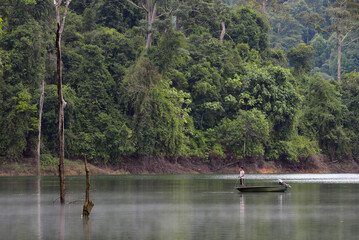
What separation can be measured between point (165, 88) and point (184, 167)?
34.1ft

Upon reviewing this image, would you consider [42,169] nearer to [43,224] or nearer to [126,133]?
[126,133]

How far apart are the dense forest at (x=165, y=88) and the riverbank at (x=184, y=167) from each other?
0.95 m

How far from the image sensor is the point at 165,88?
7831cm

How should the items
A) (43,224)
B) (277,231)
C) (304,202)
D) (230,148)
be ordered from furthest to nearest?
(230,148) → (304,202) → (43,224) → (277,231)

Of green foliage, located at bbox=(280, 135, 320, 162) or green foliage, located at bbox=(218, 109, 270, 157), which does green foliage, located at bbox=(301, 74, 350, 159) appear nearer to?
green foliage, located at bbox=(280, 135, 320, 162)

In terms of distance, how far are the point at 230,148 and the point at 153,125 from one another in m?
13.4

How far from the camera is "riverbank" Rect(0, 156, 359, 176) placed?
6844 cm

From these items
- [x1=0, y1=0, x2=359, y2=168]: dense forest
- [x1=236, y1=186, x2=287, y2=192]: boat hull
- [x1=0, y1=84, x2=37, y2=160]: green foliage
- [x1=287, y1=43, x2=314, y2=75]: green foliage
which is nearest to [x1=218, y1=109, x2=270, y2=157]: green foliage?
[x1=0, y1=0, x2=359, y2=168]: dense forest

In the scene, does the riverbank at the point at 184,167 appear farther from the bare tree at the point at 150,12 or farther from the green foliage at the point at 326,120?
the bare tree at the point at 150,12

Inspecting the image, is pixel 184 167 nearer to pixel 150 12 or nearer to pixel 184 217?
pixel 150 12

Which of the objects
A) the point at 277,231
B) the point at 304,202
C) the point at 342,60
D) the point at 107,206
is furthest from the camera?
the point at 342,60

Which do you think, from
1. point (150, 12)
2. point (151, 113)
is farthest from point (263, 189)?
point (150, 12)

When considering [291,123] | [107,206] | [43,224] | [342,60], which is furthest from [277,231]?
[342,60]

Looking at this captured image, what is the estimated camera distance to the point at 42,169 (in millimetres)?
68562
